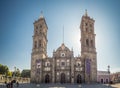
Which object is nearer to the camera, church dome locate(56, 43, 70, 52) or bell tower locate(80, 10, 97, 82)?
bell tower locate(80, 10, 97, 82)

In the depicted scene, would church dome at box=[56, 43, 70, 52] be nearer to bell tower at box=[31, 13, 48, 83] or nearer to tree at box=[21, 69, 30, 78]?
bell tower at box=[31, 13, 48, 83]

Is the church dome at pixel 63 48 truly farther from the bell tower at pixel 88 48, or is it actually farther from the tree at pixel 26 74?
the tree at pixel 26 74

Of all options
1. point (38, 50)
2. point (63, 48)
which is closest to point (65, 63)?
point (63, 48)

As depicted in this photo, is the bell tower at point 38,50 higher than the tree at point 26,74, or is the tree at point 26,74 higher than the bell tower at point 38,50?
the bell tower at point 38,50

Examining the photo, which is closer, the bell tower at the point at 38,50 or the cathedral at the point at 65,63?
the cathedral at the point at 65,63

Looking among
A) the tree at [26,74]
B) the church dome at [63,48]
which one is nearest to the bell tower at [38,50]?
the church dome at [63,48]

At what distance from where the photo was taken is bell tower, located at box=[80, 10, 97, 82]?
51.8 meters

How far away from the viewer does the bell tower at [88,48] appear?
170ft

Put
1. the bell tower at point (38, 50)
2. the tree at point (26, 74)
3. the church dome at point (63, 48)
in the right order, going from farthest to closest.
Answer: the tree at point (26, 74) → the church dome at point (63, 48) → the bell tower at point (38, 50)

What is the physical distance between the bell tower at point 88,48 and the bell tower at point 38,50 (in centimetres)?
1277

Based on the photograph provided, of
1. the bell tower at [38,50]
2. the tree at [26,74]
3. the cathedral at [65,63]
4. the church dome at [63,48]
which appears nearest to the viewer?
the cathedral at [65,63]

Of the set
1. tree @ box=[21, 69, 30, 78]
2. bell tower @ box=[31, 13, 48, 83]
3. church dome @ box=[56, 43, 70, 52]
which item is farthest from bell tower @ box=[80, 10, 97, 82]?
tree @ box=[21, 69, 30, 78]

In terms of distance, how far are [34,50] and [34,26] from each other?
892 centimetres

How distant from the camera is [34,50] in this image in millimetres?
56000
